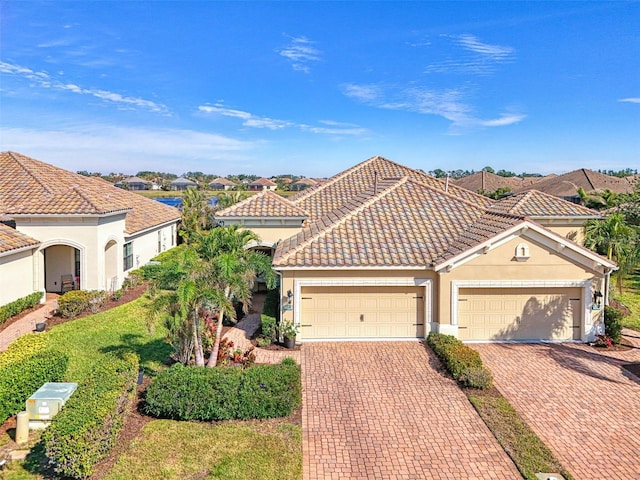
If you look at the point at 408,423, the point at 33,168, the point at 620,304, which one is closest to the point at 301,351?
the point at 408,423

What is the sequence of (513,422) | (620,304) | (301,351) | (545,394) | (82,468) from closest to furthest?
(82,468)
(513,422)
(545,394)
(301,351)
(620,304)

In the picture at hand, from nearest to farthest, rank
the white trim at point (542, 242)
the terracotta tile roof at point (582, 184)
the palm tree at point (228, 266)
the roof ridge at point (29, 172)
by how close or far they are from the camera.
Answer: the palm tree at point (228, 266) → the white trim at point (542, 242) → the roof ridge at point (29, 172) → the terracotta tile roof at point (582, 184)

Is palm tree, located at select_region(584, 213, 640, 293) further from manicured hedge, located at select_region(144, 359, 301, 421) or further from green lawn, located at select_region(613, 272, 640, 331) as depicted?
manicured hedge, located at select_region(144, 359, 301, 421)

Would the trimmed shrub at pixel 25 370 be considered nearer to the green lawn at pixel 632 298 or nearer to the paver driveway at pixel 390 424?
the paver driveway at pixel 390 424

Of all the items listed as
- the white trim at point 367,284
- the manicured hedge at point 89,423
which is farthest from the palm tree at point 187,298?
the white trim at point 367,284

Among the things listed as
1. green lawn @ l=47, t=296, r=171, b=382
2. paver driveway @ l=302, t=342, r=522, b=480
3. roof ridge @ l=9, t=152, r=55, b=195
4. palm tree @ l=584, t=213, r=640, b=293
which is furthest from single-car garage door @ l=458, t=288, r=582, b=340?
roof ridge @ l=9, t=152, r=55, b=195

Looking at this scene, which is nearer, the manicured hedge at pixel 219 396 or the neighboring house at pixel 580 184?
the manicured hedge at pixel 219 396

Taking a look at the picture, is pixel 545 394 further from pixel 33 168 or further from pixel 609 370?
pixel 33 168
